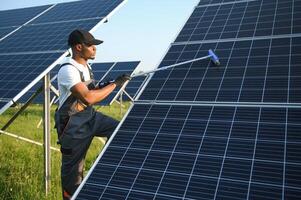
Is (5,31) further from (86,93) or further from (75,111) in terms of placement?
(86,93)

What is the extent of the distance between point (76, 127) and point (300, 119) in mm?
3165

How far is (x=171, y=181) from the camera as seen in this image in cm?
467

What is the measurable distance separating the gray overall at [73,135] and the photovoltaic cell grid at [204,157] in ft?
1.78

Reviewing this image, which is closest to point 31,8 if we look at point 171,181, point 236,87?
point 236,87

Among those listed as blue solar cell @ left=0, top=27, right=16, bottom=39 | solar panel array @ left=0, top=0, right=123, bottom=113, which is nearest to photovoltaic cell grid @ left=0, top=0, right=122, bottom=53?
solar panel array @ left=0, top=0, right=123, bottom=113

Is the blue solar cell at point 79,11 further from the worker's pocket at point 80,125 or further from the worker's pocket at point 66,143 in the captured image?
the worker's pocket at point 66,143

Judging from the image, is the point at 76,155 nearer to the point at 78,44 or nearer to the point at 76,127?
the point at 76,127

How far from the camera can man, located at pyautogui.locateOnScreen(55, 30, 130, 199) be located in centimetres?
555

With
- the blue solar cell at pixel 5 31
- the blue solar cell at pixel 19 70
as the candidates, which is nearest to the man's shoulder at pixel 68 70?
the blue solar cell at pixel 19 70

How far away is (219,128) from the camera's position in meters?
5.26

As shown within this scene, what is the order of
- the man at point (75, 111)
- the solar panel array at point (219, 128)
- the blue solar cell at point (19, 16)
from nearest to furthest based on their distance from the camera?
the solar panel array at point (219, 128) < the man at point (75, 111) < the blue solar cell at point (19, 16)

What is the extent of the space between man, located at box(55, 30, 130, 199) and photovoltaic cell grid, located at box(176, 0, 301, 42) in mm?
2866

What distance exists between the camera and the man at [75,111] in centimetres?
555

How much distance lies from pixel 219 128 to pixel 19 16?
1148 cm
